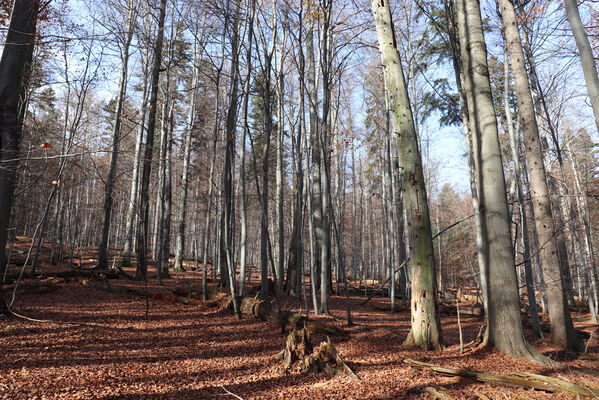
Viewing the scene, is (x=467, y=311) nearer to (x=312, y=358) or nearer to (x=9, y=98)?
(x=312, y=358)

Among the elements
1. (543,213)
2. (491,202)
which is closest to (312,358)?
(491,202)

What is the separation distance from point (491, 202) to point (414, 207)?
1.13m

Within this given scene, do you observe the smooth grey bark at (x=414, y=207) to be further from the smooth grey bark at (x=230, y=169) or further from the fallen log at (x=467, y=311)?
the fallen log at (x=467, y=311)

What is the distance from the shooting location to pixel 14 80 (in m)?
4.98

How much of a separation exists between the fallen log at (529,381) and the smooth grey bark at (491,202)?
1.05 meters

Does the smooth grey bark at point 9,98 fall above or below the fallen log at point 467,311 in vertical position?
above

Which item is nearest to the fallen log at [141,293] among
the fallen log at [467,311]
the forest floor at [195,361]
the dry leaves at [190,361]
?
the forest floor at [195,361]

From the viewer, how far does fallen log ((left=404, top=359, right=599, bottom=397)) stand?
A: 2.82 metres

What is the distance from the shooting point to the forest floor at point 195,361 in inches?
117

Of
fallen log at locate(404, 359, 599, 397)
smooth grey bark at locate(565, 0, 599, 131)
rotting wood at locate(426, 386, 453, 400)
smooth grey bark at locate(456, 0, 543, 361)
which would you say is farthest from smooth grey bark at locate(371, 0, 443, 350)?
smooth grey bark at locate(565, 0, 599, 131)

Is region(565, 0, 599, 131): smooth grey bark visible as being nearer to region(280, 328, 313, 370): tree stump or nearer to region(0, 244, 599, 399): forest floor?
region(0, 244, 599, 399): forest floor

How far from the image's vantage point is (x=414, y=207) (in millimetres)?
4551

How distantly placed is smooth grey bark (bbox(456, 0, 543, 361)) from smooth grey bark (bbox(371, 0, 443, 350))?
2.67 feet

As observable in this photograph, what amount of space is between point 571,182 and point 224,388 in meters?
20.2
